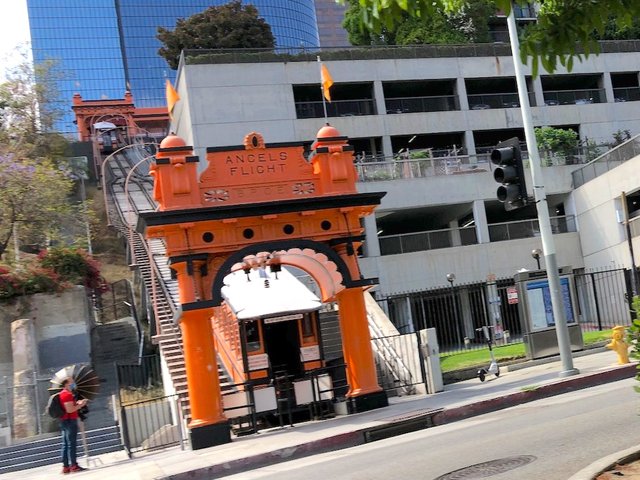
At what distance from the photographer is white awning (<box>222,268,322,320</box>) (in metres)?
16.0

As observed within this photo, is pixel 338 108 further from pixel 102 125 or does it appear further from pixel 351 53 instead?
pixel 102 125

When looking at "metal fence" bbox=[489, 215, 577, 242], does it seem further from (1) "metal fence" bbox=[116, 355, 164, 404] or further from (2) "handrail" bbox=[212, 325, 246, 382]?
(2) "handrail" bbox=[212, 325, 246, 382]

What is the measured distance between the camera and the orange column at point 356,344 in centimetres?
1566

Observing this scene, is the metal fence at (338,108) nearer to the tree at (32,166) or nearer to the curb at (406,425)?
the tree at (32,166)

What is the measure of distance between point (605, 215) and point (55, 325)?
24130 mm

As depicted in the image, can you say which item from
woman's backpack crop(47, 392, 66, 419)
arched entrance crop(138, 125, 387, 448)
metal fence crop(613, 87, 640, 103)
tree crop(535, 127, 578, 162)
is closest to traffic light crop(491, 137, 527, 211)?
arched entrance crop(138, 125, 387, 448)

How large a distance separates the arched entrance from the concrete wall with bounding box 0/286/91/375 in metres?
A: 10.2

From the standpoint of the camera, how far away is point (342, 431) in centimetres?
1269

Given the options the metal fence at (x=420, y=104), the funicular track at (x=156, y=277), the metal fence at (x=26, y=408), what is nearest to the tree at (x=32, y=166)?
the funicular track at (x=156, y=277)

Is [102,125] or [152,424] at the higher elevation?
[102,125]

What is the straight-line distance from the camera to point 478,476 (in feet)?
24.9

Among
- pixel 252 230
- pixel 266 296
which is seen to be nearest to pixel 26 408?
pixel 266 296

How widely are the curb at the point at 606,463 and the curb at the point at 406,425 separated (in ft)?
20.0

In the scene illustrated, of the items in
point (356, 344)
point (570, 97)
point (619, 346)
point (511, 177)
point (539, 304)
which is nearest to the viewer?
point (511, 177)
